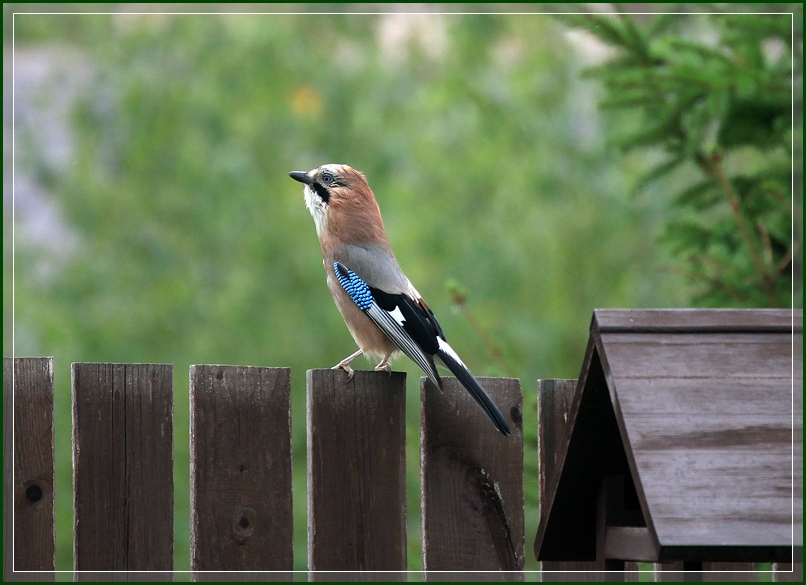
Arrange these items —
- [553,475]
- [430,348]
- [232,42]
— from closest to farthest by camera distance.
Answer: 1. [553,475]
2. [430,348]
3. [232,42]

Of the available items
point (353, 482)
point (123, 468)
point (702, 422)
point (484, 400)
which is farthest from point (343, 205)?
point (702, 422)

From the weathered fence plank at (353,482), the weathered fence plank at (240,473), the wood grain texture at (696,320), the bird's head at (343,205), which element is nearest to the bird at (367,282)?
the bird's head at (343,205)

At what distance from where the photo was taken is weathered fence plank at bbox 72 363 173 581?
11.3 ft

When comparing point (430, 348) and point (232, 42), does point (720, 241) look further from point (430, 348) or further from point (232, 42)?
point (232, 42)

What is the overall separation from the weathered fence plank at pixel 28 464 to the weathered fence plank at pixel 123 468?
10cm

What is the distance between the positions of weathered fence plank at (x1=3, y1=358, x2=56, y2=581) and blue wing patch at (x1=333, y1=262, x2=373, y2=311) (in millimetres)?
1886

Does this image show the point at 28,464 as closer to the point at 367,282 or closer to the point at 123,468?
the point at 123,468

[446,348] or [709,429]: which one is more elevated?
[446,348]

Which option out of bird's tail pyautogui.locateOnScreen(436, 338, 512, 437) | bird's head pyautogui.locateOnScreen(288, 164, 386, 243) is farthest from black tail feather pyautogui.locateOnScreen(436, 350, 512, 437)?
bird's head pyautogui.locateOnScreen(288, 164, 386, 243)

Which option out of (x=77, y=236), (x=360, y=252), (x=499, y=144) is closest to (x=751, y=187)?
(x=360, y=252)

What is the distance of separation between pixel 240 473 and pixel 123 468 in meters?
0.38

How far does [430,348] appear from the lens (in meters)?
4.49

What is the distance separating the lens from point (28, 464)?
3471 mm

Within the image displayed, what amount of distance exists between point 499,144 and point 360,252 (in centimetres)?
599
